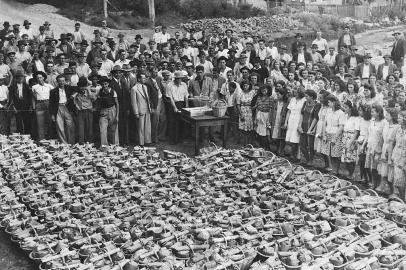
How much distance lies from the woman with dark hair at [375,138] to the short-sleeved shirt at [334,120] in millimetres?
751

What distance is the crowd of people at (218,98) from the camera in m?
11.2

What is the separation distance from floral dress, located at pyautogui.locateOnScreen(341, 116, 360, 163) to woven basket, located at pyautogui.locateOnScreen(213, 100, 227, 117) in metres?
3.00

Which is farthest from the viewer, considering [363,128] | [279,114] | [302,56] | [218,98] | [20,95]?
[302,56]

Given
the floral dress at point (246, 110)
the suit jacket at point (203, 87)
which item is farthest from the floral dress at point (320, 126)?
the suit jacket at point (203, 87)

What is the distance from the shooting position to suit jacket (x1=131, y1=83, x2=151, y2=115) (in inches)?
540

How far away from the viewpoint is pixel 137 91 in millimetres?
13719

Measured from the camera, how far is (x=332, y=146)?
1187cm

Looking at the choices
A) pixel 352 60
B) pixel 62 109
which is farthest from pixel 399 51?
pixel 62 109

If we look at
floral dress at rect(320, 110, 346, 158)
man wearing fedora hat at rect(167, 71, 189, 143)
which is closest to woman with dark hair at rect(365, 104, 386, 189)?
floral dress at rect(320, 110, 346, 158)

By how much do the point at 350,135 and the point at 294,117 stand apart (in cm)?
156

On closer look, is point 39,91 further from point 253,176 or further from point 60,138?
point 253,176

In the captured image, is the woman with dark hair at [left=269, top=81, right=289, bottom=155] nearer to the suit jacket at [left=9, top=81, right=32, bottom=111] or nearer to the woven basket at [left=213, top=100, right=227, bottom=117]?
the woven basket at [left=213, top=100, right=227, bottom=117]

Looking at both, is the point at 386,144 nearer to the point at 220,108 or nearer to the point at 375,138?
the point at 375,138

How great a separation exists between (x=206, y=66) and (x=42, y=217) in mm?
8377
